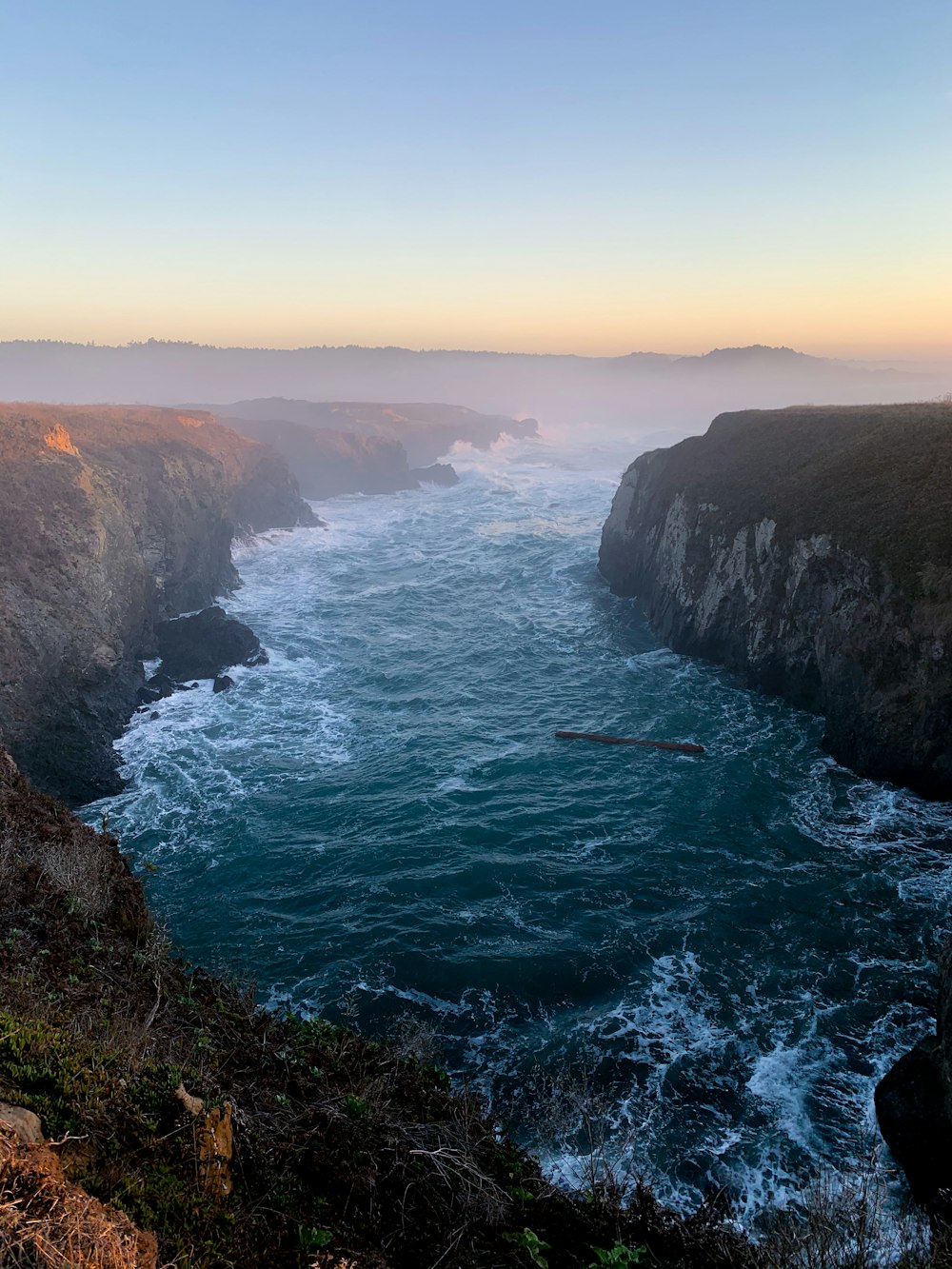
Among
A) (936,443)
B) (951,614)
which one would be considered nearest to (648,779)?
(951,614)

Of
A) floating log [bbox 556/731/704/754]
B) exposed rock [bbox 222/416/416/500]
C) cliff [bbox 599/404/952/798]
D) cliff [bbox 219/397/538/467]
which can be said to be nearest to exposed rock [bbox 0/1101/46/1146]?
floating log [bbox 556/731/704/754]

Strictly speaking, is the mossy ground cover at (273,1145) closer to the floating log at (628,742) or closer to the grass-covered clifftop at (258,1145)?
the grass-covered clifftop at (258,1145)

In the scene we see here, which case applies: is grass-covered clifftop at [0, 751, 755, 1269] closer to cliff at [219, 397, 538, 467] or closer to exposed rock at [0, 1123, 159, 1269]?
exposed rock at [0, 1123, 159, 1269]

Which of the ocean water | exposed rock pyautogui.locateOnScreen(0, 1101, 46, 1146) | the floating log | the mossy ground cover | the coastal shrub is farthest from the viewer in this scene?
the floating log

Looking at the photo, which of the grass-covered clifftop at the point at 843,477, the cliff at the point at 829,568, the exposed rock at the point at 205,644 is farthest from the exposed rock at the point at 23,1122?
the exposed rock at the point at 205,644

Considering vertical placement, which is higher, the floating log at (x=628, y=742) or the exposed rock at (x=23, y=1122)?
the exposed rock at (x=23, y=1122)

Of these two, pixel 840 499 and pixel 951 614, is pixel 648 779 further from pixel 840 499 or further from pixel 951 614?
pixel 840 499
